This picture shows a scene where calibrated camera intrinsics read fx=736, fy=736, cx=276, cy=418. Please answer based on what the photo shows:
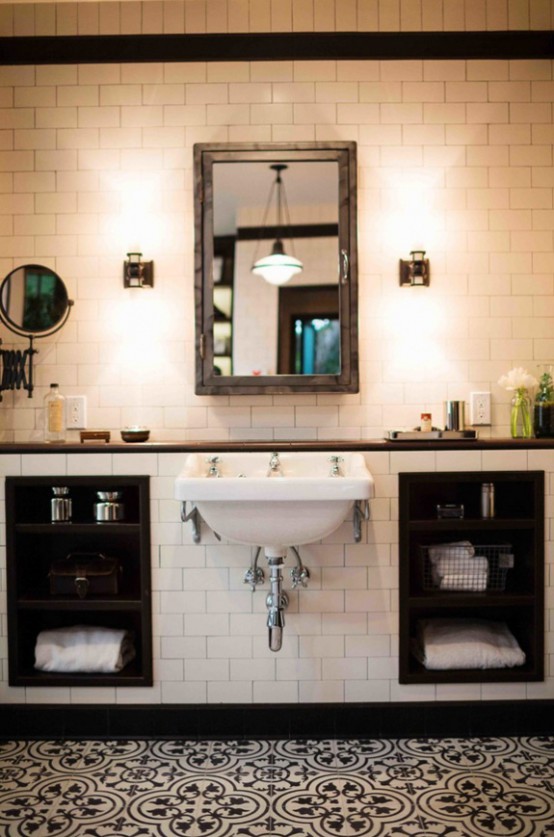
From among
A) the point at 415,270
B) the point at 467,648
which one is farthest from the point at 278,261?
the point at 467,648

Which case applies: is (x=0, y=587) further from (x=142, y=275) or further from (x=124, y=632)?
(x=142, y=275)

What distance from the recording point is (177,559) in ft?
9.18

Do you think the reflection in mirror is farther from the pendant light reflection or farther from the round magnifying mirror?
the pendant light reflection

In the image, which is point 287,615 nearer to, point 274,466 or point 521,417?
point 274,466

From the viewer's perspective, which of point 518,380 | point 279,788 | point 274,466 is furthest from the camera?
point 518,380

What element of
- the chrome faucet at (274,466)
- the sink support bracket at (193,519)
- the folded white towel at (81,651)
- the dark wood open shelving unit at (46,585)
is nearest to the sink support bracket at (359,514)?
the chrome faucet at (274,466)

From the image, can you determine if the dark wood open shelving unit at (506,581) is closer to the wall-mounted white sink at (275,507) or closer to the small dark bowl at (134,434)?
the wall-mounted white sink at (275,507)

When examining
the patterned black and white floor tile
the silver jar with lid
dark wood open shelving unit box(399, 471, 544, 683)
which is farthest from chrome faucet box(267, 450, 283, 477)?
the patterned black and white floor tile

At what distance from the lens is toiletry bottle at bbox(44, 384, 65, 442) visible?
10.1ft

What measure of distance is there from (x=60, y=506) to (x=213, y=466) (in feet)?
2.04

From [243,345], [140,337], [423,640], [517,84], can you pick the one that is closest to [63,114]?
[140,337]

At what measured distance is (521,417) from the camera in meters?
3.11

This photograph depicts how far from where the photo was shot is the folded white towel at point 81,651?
9.24 ft

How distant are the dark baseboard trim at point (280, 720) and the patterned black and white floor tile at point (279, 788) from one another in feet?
0.13
